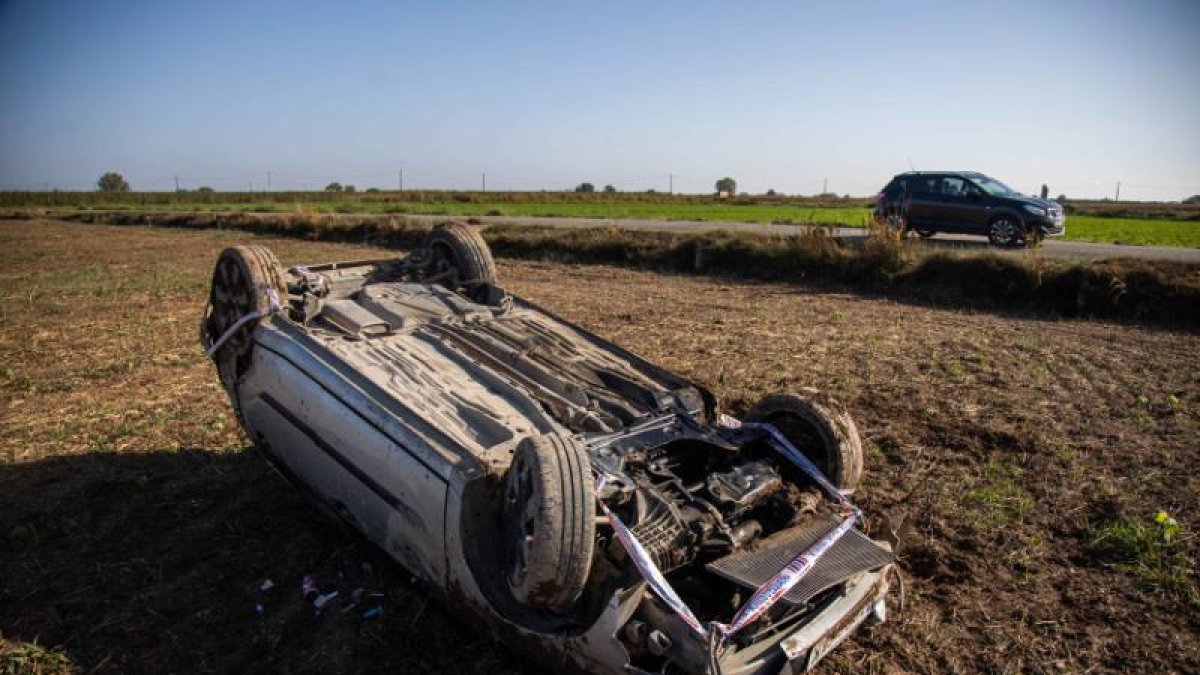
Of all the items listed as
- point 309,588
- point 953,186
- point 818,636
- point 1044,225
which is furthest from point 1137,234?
point 309,588

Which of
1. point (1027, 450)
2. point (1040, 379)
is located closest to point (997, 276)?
point (1040, 379)

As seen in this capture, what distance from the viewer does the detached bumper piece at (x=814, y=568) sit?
2896mm

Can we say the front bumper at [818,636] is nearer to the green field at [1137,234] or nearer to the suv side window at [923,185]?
the suv side window at [923,185]

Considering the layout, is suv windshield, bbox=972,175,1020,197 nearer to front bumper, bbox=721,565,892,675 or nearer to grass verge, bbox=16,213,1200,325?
grass verge, bbox=16,213,1200,325

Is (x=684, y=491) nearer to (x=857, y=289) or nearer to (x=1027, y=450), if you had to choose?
(x=1027, y=450)

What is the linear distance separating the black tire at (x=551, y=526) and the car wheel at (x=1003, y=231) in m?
15.5

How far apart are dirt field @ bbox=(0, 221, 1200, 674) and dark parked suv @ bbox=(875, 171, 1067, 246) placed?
6959mm

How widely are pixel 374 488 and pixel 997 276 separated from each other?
414 inches

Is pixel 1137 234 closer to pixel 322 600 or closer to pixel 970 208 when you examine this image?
pixel 970 208

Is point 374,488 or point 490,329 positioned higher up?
point 490,329

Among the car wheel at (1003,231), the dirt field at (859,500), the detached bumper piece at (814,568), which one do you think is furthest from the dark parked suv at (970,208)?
the detached bumper piece at (814,568)

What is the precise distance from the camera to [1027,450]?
5512 millimetres

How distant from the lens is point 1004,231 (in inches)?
623

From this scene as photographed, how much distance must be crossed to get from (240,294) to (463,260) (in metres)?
1.63
